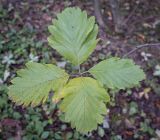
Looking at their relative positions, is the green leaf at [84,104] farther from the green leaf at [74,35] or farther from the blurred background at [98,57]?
the blurred background at [98,57]

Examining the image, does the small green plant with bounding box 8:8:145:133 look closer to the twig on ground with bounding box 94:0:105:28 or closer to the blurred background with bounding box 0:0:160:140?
the blurred background with bounding box 0:0:160:140

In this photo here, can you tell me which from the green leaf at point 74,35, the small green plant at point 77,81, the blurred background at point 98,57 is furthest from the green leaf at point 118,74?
the blurred background at point 98,57

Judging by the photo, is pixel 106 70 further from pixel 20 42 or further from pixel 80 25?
pixel 20 42

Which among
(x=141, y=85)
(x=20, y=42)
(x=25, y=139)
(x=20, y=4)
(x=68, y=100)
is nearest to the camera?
(x=68, y=100)

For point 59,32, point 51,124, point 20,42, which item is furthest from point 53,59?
point 59,32

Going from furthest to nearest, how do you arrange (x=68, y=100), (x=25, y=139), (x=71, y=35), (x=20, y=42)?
1. (x=20, y=42)
2. (x=25, y=139)
3. (x=71, y=35)
4. (x=68, y=100)

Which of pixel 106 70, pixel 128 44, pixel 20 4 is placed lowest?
pixel 106 70

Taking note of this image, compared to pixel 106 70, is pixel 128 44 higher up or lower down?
higher up
